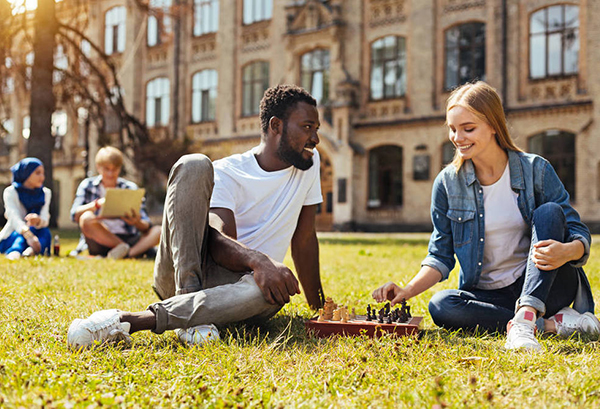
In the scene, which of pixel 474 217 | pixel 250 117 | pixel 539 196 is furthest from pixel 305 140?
pixel 250 117

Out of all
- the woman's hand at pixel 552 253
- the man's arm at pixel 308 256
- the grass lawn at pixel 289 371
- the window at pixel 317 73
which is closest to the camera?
the grass lawn at pixel 289 371

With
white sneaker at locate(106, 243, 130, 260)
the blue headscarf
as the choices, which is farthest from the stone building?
white sneaker at locate(106, 243, 130, 260)

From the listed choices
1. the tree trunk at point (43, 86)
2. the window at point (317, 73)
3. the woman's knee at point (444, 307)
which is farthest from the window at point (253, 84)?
the woman's knee at point (444, 307)

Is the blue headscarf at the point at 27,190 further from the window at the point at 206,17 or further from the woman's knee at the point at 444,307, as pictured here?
the window at the point at 206,17

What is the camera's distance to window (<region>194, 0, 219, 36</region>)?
90.2 ft

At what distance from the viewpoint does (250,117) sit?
85.9ft

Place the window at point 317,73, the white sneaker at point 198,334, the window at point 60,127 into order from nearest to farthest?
1. the white sneaker at point 198,334
2. the window at point 317,73
3. the window at point 60,127

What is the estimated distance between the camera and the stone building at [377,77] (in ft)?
64.0

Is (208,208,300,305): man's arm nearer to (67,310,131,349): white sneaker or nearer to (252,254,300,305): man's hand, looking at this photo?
(252,254,300,305): man's hand

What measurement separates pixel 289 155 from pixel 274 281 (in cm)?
98

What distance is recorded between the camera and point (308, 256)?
150 inches

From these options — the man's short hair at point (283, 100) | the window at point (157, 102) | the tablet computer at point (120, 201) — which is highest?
the window at point (157, 102)

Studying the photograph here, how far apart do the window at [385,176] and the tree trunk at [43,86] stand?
11.9m

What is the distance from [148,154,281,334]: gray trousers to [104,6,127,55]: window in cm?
2950
